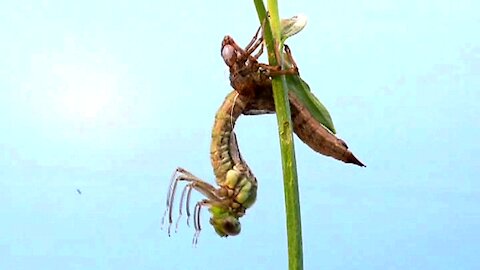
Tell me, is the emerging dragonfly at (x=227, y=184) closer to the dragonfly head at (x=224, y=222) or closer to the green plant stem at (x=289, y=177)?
the dragonfly head at (x=224, y=222)

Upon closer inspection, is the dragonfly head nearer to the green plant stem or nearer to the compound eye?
the compound eye

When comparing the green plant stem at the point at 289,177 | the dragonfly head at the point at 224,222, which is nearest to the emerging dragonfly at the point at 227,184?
the dragonfly head at the point at 224,222

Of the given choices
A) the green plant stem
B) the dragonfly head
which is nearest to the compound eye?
the dragonfly head

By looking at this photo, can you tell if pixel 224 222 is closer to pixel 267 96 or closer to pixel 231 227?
pixel 231 227

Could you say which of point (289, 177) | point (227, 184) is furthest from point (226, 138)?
point (289, 177)

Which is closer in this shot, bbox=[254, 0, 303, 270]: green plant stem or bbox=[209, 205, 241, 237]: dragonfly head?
bbox=[254, 0, 303, 270]: green plant stem

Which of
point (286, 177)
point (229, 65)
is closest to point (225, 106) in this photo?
point (229, 65)
